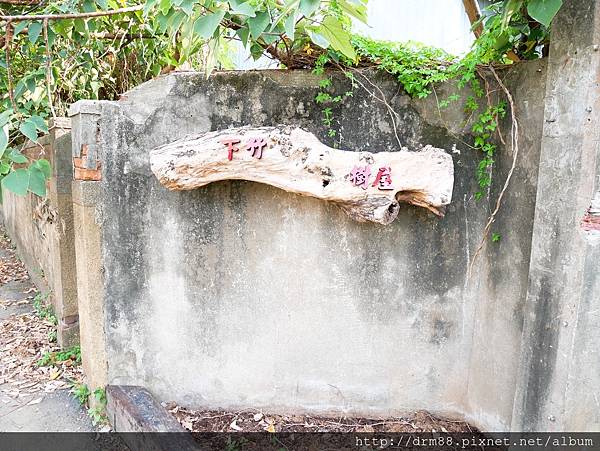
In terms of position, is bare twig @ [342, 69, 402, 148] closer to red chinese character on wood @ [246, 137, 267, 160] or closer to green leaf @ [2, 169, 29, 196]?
red chinese character on wood @ [246, 137, 267, 160]

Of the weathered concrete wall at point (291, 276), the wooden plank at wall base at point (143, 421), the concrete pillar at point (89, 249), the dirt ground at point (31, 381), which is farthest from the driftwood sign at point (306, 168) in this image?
the dirt ground at point (31, 381)

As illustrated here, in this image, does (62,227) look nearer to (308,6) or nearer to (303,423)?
(303,423)

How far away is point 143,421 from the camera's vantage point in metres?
2.72

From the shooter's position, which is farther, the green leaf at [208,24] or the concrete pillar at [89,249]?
the concrete pillar at [89,249]

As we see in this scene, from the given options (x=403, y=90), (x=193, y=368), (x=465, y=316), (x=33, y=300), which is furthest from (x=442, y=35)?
(x=33, y=300)

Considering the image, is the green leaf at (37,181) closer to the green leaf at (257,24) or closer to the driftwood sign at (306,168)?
the driftwood sign at (306,168)

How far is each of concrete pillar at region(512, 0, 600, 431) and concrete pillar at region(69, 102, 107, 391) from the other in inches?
110

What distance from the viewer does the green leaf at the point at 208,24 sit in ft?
6.87

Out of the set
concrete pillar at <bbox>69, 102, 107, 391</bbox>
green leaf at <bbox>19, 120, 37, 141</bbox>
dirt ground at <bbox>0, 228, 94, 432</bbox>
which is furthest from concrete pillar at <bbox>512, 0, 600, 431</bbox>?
dirt ground at <bbox>0, 228, 94, 432</bbox>

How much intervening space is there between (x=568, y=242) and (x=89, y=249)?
9.69 feet

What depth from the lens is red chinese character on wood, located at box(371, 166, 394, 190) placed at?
2830 millimetres

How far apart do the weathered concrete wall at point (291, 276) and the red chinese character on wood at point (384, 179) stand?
10.4 inches

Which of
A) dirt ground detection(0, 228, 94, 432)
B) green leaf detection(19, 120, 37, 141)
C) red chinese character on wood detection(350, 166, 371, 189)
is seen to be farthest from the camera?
dirt ground detection(0, 228, 94, 432)

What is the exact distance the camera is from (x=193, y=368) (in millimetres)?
3213
